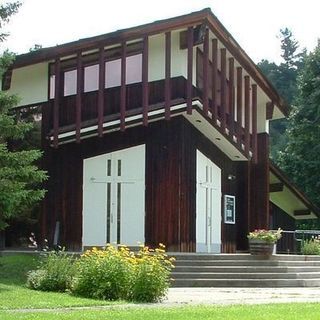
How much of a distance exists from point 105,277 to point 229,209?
12460mm

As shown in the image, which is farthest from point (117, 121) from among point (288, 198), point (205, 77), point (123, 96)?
point (288, 198)

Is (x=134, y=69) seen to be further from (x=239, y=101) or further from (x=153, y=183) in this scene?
(x=239, y=101)

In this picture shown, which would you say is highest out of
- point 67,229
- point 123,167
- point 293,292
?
point 123,167

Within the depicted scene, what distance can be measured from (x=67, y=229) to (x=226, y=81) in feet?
24.4

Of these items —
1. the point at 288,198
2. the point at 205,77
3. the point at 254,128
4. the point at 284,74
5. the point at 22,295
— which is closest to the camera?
the point at 22,295

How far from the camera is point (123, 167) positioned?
21.9 meters

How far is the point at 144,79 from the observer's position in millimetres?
20797

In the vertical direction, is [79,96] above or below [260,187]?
above

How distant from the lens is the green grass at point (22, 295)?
39.4 feet

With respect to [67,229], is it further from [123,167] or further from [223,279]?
[223,279]

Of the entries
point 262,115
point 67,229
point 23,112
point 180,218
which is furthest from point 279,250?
point 23,112

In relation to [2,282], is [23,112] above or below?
above

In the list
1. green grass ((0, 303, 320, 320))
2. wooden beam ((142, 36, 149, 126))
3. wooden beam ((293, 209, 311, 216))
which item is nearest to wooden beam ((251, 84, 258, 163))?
wooden beam ((142, 36, 149, 126))

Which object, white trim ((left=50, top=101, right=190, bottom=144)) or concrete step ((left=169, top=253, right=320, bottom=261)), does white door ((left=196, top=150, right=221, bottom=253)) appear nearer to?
white trim ((left=50, top=101, right=190, bottom=144))
